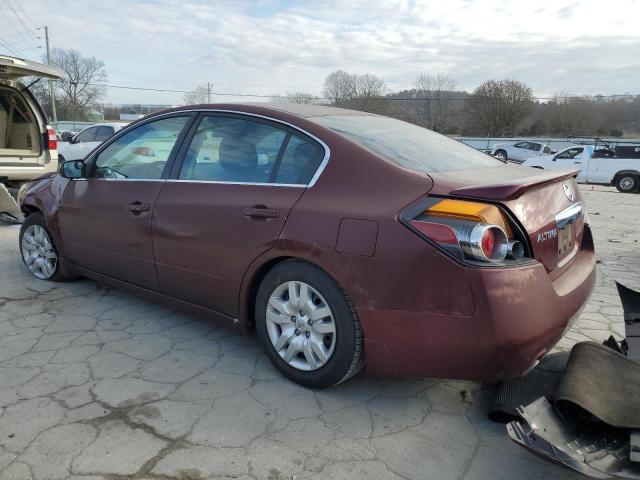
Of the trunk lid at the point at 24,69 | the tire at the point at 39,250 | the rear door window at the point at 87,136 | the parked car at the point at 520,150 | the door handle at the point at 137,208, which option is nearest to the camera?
the door handle at the point at 137,208

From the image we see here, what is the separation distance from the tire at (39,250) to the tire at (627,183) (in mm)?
18041

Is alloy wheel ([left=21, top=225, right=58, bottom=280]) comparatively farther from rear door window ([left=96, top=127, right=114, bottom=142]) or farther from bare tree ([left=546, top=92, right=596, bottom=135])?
bare tree ([left=546, top=92, right=596, bottom=135])

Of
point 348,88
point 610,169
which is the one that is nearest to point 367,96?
point 348,88

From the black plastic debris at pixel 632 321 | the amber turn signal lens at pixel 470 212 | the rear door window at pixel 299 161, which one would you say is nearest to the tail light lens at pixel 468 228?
the amber turn signal lens at pixel 470 212

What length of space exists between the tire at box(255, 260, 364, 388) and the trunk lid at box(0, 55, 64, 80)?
555 cm

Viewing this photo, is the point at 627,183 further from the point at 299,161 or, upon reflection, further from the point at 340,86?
the point at 340,86

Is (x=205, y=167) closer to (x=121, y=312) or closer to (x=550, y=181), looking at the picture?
(x=121, y=312)

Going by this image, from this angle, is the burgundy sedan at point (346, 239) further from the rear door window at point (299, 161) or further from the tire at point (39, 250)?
the tire at point (39, 250)

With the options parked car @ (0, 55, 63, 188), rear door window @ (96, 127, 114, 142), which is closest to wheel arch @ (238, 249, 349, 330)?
parked car @ (0, 55, 63, 188)

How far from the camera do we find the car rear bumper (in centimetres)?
214

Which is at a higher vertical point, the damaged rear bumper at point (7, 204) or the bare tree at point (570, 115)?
the bare tree at point (570, 115)

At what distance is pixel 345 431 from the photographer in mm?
2430

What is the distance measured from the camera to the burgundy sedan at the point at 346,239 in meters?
2.21

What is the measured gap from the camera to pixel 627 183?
1712cm
